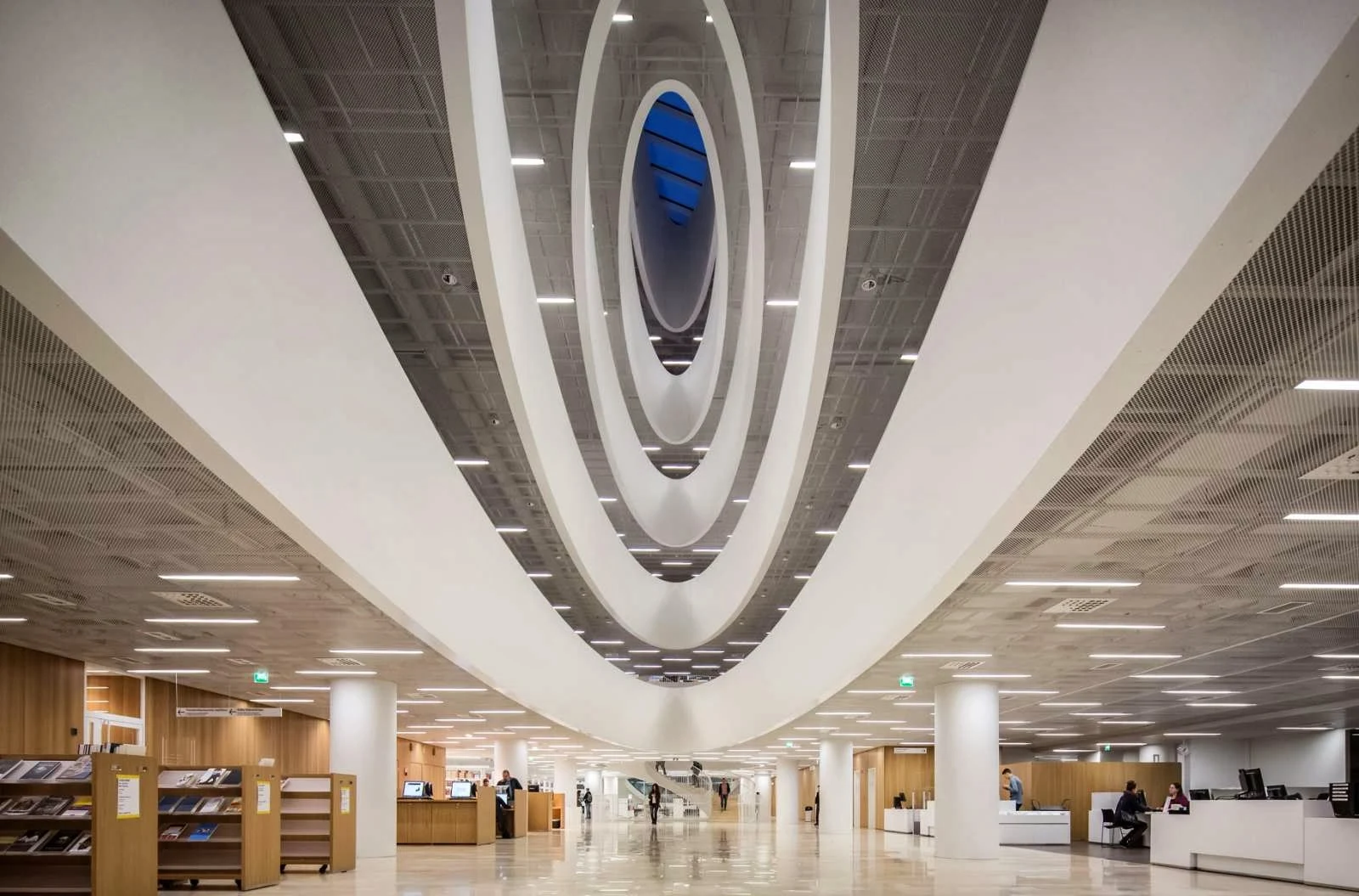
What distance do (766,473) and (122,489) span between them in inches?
507

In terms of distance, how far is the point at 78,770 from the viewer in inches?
465

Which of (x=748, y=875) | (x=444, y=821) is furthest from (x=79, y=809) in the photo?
(x=444, y=821)

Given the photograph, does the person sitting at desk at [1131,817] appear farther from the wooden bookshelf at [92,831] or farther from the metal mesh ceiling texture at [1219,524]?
the wooden bookshelf at [92,831]

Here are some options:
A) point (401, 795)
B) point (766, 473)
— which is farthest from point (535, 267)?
point (401, 795)

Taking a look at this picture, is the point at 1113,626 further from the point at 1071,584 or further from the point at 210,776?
the point at 210,776

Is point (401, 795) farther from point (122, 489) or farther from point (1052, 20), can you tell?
point (1052, 20)

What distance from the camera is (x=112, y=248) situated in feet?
23.3

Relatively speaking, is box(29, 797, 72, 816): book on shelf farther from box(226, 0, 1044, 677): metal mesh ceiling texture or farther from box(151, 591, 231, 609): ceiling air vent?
box(226, 0, 1044, 677): metal mesh ceiling texture

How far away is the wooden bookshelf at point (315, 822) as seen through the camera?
1845 centimetres

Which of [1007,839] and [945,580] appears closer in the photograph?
[945,580]

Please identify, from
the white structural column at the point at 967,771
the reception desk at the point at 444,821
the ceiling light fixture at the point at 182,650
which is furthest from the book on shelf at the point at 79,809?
the reception desk at the point at 444,821

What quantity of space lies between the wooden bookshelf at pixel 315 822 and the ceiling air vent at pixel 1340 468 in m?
14.4

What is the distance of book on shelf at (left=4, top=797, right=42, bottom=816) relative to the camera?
11.7 meters

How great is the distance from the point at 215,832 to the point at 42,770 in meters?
3.57
